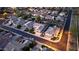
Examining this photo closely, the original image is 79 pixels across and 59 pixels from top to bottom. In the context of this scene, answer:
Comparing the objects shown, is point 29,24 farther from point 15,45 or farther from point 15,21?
point 15,45

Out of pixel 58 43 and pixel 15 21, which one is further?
pixel 15 21

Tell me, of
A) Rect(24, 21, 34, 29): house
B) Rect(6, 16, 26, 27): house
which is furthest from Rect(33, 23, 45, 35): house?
Rect(6, 16, 26, 27): house

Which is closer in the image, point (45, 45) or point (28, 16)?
point (45, 45)

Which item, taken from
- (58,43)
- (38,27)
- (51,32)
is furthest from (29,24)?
(58,43)

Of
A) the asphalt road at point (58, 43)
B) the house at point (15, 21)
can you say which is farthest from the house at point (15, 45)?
the house at point (15, 21)

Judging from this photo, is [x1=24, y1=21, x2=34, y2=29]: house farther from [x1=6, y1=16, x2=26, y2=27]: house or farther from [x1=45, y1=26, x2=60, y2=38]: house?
[x1=45, y1=26, x2=60, y2=38]: house

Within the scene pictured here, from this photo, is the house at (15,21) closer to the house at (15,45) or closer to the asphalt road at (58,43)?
the asphalt road at (58,43)

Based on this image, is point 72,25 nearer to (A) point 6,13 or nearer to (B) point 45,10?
→ (B) point 45,10
